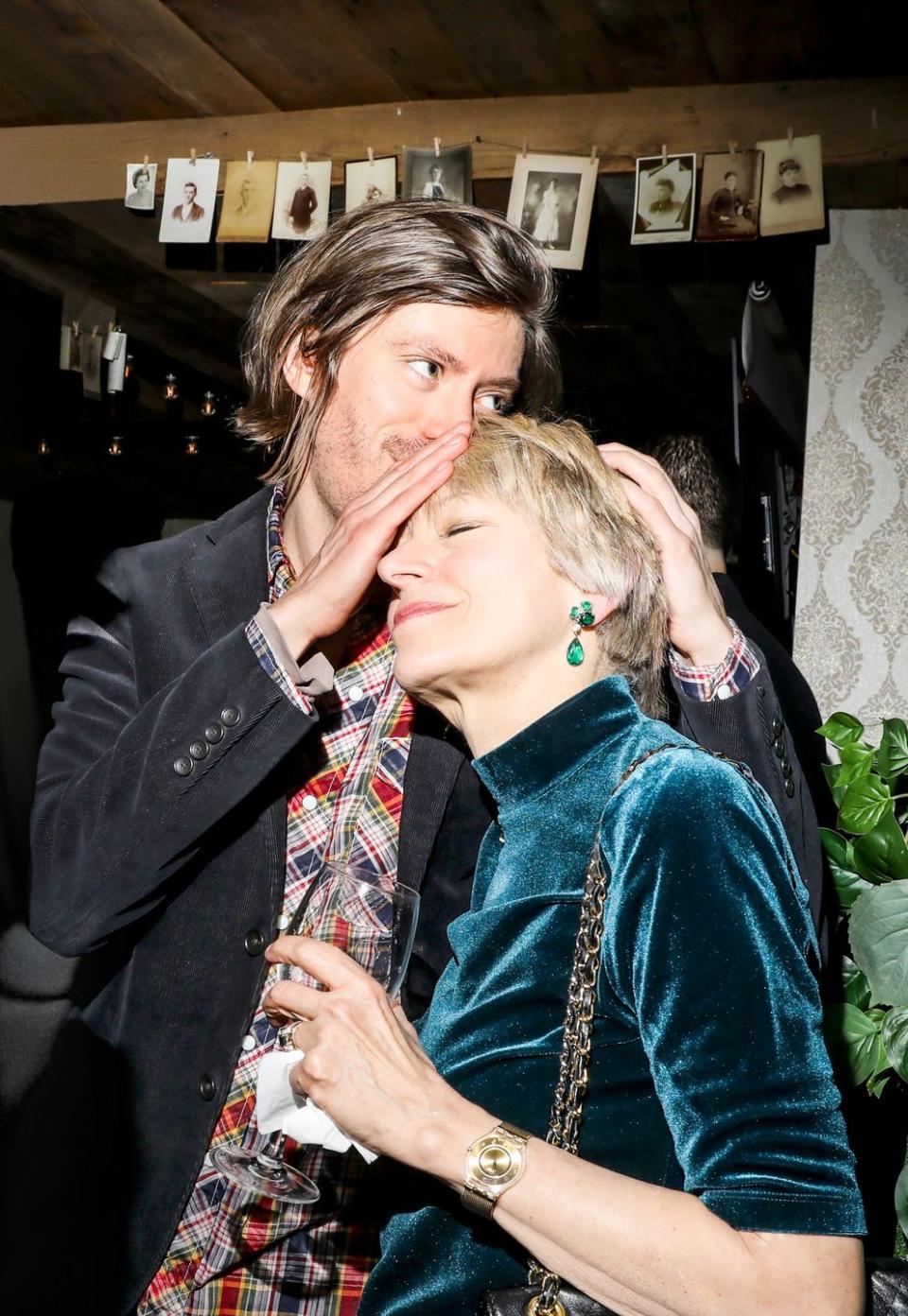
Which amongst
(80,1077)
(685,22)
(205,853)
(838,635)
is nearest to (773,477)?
(838,635)

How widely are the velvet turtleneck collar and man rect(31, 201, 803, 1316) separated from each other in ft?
0.39

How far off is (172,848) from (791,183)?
2.26 metres

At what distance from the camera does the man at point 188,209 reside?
332 centimetres

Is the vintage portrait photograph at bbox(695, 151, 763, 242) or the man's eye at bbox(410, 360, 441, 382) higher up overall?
the vintage portrait photograph at bbox(695, 151, 763, 242)

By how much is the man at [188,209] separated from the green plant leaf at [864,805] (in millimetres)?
2236

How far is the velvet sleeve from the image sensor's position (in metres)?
0.95

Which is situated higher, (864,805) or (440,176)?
(440,176)

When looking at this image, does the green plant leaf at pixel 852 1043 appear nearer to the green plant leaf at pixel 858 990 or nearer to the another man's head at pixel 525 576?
the green plant leaf at pixel 858 990

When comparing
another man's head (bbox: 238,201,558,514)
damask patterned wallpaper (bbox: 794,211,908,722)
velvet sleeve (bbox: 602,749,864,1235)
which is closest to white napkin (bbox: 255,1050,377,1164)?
velvet sleeve (bbox: 602,749,864,1235)

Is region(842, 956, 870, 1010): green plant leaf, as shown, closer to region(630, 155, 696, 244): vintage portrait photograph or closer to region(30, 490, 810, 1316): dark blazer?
region(30, 490, 810, 1316): dark blazer

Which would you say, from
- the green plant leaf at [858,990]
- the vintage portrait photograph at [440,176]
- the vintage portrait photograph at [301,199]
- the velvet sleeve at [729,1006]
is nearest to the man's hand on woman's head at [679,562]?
the velvet sleeve at [729,1006]

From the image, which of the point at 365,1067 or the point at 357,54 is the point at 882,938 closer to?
the point at 365,1067

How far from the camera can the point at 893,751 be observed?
7.10ft

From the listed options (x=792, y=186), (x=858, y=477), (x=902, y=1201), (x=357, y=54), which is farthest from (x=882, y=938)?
(x=357, y=54)
